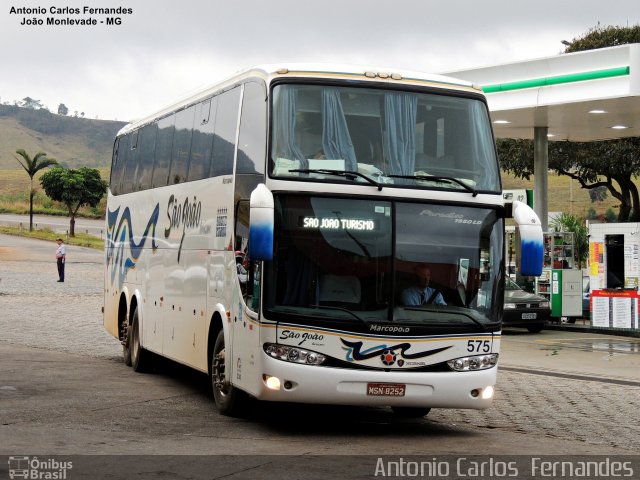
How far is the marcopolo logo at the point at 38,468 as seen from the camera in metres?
8.47

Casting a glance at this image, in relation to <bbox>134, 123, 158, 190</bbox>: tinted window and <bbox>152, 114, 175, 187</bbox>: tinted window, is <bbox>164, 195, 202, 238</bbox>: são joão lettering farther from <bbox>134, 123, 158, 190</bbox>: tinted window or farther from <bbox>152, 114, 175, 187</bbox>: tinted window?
<bbox>134, 123, 158, 190</bbox>: tinted window

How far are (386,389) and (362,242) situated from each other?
1453mm

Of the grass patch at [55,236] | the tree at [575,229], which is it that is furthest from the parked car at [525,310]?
the grass patch at [55,236]

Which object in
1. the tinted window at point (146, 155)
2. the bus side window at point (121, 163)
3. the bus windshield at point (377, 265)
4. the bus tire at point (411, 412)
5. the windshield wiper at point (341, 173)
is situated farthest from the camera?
the bus side window at point (121, 163)

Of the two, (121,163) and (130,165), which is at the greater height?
(121,163)

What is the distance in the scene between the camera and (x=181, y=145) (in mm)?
15852

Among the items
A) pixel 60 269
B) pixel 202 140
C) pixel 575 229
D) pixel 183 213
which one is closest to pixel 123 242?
pixel 183 213

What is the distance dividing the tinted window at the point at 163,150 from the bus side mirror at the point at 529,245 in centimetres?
651

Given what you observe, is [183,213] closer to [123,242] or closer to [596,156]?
[123,242]

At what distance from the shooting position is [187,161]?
1534cm

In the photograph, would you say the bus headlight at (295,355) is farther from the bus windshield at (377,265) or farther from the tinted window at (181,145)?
the tinted window at (181,145)

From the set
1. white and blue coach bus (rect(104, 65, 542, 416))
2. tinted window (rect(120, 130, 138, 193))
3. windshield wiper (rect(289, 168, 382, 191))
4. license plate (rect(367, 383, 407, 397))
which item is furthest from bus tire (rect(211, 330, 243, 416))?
tinted window (rect(120, 130, 138, 193))

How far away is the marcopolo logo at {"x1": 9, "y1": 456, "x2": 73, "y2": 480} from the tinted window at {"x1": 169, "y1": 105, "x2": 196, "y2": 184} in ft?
22.1

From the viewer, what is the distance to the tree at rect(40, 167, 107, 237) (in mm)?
92688
